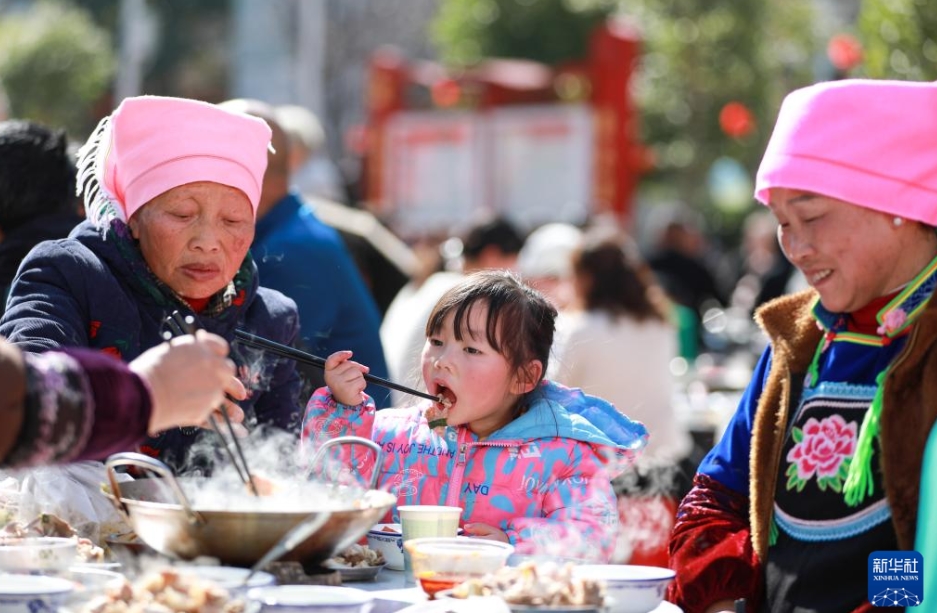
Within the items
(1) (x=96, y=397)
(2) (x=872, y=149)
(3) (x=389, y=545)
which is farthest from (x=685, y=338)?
(1) (x=96, y=397)

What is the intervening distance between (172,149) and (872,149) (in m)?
1.36

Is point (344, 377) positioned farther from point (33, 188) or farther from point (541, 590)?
point (33, 188)

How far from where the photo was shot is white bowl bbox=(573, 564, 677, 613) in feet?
6.61

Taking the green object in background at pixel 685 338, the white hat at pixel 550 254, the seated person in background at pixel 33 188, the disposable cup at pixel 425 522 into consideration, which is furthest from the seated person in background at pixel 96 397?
the green object in background at pixel 685 338

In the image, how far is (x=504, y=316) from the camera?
9.33ft

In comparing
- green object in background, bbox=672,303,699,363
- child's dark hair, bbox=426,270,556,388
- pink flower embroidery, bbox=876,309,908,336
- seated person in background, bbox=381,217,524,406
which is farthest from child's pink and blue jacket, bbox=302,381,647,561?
green object in background, bbox=672,303,699,363

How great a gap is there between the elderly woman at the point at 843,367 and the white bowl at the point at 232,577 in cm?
104

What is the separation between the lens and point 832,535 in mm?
2408

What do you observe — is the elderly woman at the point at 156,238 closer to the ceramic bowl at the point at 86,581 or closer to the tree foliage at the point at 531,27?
the ceramic bowl at the point at 86,581

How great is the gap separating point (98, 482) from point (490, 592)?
89cm

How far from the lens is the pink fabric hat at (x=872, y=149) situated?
2.41 meters

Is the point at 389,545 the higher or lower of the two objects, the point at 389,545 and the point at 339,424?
the lower

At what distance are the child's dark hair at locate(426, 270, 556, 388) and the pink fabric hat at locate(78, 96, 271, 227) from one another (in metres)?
0.48

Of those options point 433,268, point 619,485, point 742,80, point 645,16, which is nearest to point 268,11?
point 645,16
